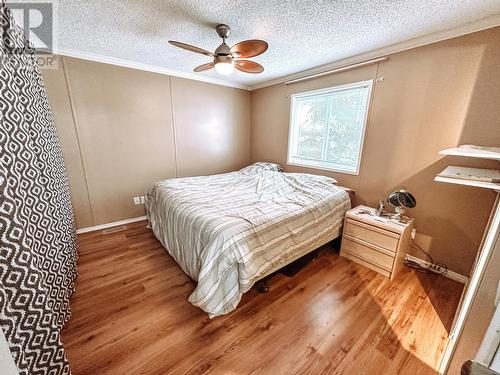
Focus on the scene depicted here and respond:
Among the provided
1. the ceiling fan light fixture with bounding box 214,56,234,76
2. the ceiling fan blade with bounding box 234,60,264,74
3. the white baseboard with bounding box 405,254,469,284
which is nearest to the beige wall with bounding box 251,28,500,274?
the white baseboard with bounding box 405,254,469,284

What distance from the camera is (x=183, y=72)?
3.08 meters

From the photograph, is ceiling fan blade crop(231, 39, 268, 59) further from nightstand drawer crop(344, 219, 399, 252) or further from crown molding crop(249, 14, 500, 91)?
nightstand drawer crop(344, 219, 399, 252)

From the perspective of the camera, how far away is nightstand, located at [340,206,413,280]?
1.85m

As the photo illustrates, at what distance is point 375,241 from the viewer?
1.96 metres

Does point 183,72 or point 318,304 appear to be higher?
point 183,72

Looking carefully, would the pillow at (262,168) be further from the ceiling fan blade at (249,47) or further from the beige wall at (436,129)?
the ceiling fan blade at (249,47)

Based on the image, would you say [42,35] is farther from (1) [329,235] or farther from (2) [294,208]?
(1) [329,235]

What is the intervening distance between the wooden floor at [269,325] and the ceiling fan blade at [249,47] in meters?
2.09

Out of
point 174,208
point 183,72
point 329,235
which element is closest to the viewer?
point 174,208

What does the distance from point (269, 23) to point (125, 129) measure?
2.32 m

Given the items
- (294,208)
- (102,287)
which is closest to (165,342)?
(102,287)

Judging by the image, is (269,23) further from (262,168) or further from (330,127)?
(262,168)

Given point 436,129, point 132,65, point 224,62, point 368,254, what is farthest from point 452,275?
point 132,65

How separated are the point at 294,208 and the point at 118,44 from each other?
263 cm
